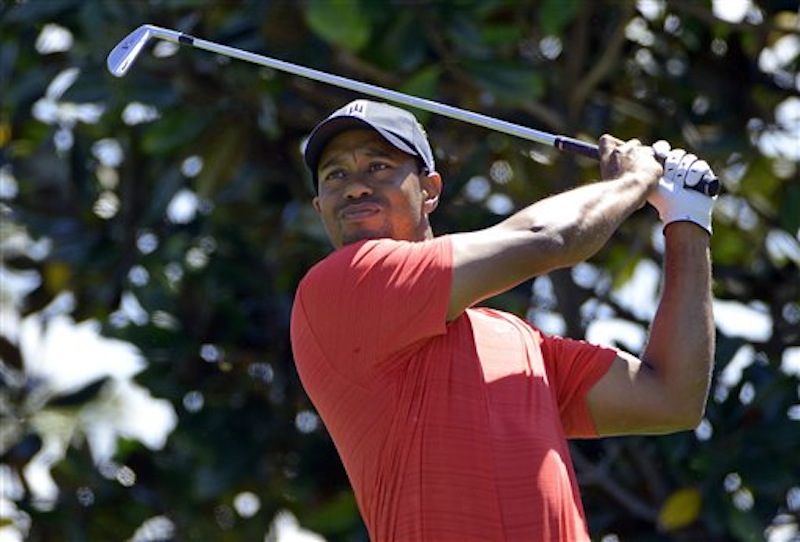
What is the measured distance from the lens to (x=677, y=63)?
10055 millimetres

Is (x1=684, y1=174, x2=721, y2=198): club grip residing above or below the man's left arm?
above

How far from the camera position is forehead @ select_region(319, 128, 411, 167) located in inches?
191

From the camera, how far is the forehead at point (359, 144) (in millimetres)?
4840

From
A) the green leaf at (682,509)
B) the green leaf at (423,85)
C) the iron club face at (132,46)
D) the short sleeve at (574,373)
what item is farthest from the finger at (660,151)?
the green leaf at (682,509)

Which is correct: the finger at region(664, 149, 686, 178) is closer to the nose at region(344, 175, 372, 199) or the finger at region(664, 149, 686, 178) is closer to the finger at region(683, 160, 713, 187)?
the finger at region(683, 160, 713, 187)

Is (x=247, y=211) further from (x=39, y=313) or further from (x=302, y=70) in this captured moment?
(x=302, y=70)

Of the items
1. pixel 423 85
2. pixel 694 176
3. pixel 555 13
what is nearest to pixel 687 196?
pixel 694 176

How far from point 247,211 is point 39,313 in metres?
1.01

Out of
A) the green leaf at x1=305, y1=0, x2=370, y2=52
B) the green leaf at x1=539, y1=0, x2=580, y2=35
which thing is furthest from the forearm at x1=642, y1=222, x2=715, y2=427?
the green leaf at x1=539, y1=0, x2=580, y2=35

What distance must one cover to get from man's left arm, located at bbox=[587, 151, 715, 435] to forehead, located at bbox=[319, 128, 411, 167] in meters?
0.50

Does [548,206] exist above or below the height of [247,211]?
above

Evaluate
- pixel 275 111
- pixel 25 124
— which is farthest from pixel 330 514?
pixel 25 124

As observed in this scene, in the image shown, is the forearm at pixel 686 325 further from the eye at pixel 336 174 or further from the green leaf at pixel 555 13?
the green leaf at pixel 555 13

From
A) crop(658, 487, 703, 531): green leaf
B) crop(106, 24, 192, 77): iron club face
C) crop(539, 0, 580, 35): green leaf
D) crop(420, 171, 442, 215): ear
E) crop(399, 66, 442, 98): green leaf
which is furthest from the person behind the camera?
crop(539, 0, 580, 35): green leaf
